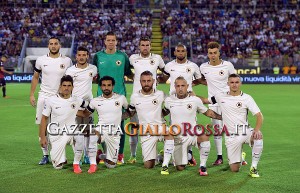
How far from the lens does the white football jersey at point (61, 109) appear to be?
9469mm

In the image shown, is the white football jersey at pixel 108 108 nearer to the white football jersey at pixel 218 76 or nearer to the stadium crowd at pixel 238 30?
the white football jersey at pixel 218 76

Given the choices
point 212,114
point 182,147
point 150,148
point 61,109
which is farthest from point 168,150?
point 61,109

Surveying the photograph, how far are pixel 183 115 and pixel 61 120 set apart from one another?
2005 millimetres

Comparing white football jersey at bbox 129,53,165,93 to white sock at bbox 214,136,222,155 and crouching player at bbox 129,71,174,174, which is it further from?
white sock at bbox 214,136,222,155

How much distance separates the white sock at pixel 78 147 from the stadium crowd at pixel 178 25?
94.2ft

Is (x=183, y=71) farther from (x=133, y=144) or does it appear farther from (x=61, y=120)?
(x=61, y=120)

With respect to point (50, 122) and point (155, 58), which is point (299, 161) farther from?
point (50, 122)

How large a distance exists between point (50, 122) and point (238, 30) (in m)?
34.5

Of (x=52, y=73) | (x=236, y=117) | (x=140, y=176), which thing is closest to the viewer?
(x=140, y=176)

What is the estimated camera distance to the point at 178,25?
4306 centimetres

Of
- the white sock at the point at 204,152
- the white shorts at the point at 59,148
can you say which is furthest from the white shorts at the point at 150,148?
the white shorts at the point at 59,148

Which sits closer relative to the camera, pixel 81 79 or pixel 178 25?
pixel 81 79

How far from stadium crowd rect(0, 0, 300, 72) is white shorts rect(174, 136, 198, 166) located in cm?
2847

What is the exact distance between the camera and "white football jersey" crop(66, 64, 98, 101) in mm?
10008
